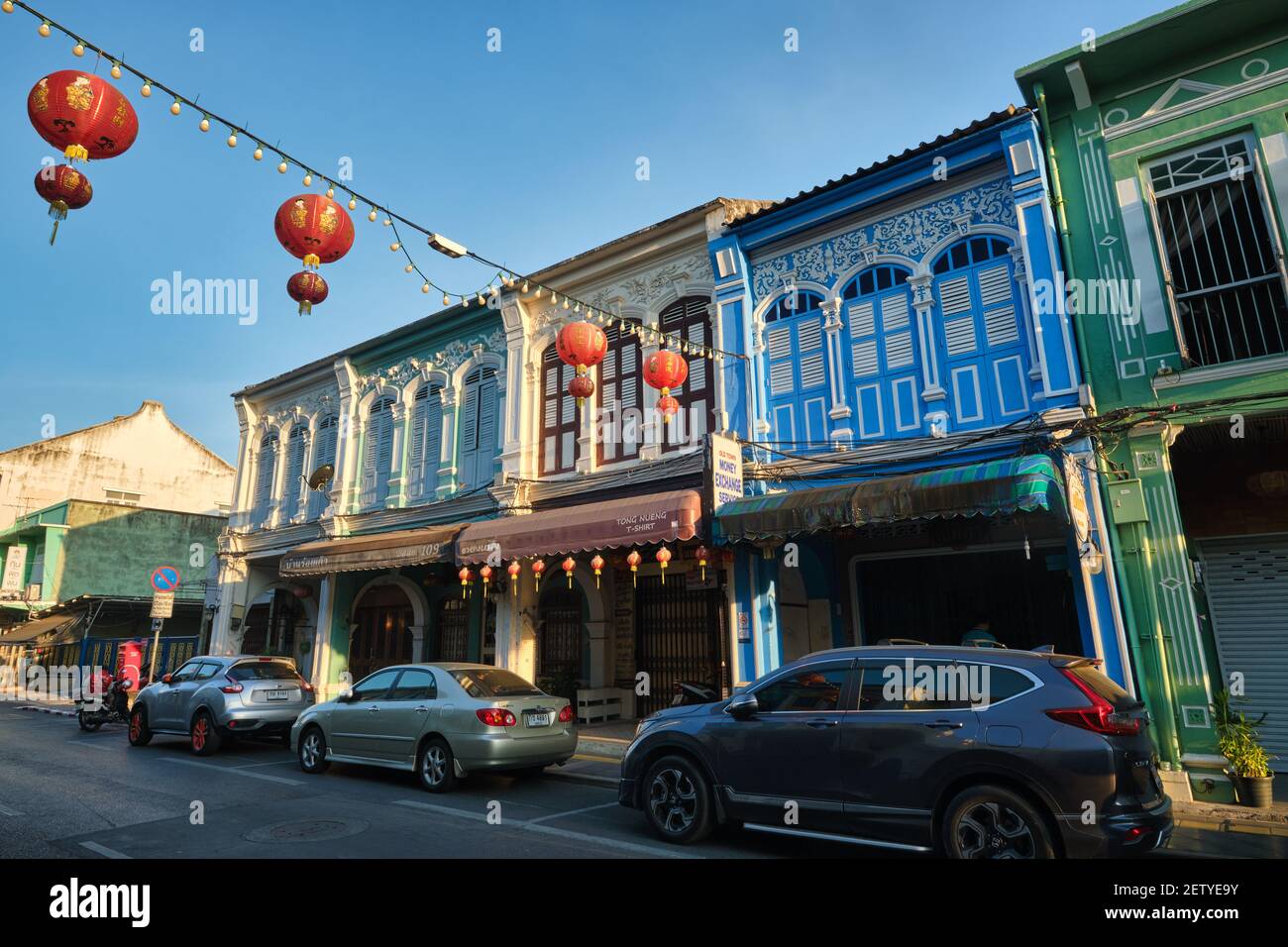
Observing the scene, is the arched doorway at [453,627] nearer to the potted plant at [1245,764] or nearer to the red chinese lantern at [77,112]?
the red chinese lantern at [77,112]

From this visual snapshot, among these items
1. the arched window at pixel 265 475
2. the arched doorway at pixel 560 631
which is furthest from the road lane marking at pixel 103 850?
the arched window at pixel 265 475

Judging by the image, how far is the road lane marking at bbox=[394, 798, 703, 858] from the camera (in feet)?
19.9

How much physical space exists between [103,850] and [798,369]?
10398 mm

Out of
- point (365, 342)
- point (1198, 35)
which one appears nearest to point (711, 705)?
point (1198, 35)

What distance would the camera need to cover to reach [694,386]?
13531 mm

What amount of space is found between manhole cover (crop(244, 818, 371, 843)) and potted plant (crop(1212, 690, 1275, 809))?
8861 mm

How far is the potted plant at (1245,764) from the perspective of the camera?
7.77m

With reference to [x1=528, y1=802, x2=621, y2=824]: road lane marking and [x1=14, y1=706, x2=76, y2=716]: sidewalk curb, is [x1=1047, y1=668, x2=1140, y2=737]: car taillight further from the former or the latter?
[x1=14, y1=706, x2=76, y2=716]: sidewalk curb

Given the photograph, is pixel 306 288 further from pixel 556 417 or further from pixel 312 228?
pixel 556 417

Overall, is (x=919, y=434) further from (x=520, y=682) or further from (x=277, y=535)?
(x=277, y=535)

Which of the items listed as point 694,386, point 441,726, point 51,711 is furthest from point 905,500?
point 51,711

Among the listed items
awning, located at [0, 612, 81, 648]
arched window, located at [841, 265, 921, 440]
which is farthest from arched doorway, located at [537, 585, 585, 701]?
awning, located at [0, 612, 81, 648]

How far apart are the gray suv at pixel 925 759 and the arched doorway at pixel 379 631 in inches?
537

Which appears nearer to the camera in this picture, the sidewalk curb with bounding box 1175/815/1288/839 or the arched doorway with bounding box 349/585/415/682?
the sidewalk curb with bounding box 1175/815/1288/839
